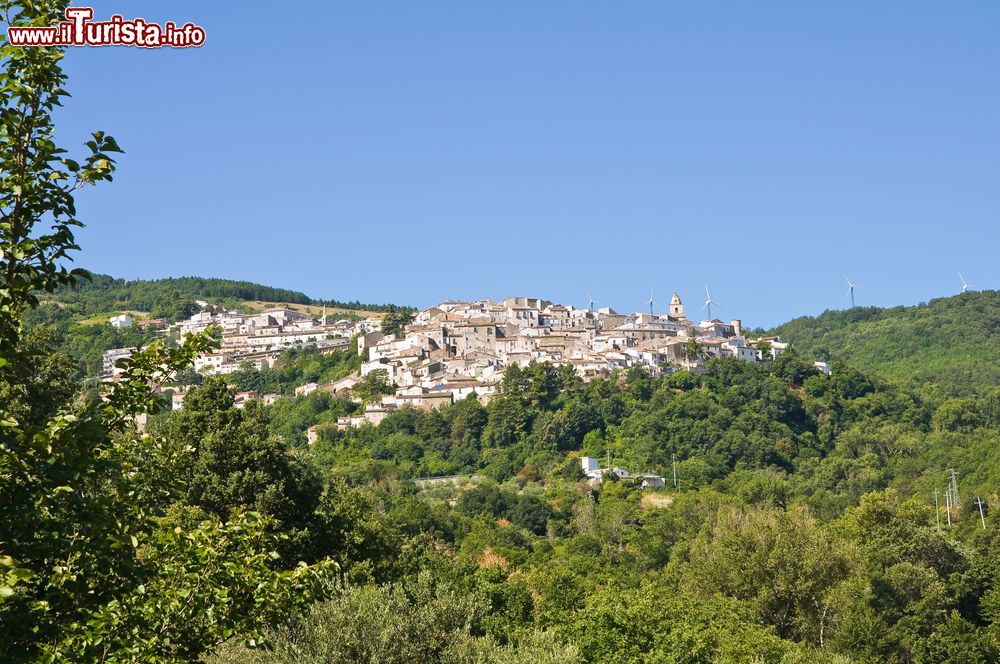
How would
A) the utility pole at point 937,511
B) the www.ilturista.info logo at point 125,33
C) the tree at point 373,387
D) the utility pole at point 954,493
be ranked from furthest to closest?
1. the tree at point 373,387
2. the utility pole at point 954,493
3. the utility pole at point 937,511
4. the www.ilturista.info logo at point 125,33

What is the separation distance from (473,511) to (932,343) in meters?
105

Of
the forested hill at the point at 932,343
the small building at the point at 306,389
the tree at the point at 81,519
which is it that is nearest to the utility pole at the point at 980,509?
the forested hill at the point at 932,343

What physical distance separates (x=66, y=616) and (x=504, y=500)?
79478 mm

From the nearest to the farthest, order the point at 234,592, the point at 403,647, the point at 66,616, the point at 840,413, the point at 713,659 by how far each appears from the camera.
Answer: the point at 66,616 → the point at 234,592 → the point at 403,647 → the point at 713,659 → the point at 840,413

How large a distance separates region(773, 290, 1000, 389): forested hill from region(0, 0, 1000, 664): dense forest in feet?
8.23

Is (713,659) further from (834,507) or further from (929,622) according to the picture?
(834,507)

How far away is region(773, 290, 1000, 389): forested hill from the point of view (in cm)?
15675

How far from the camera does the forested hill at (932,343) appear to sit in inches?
6171

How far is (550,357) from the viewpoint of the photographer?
124 m

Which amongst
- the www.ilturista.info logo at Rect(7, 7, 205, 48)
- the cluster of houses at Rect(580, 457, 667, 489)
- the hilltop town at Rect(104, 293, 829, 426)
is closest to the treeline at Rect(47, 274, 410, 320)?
the hilltop town at Rect(104, 293, 829, 426)

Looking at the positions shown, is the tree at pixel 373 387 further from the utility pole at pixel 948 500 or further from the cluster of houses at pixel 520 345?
the utility pole at pixel 948 500

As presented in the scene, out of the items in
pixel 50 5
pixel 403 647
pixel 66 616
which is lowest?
pixel 403 647

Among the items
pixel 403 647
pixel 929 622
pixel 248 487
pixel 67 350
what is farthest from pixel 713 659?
pixel 67 350

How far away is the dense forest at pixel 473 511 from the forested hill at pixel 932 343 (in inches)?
98.8
